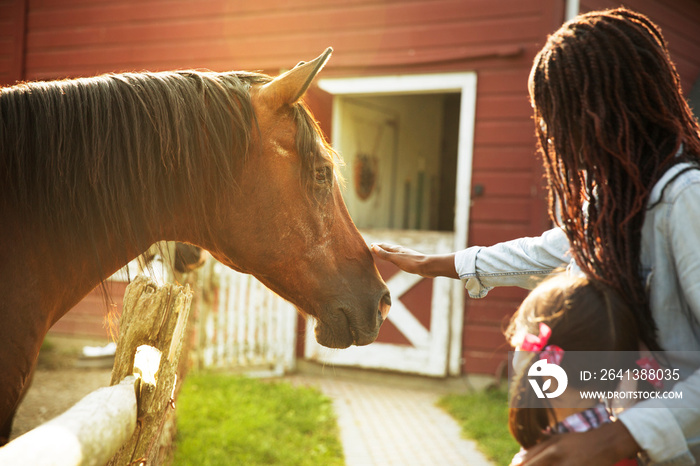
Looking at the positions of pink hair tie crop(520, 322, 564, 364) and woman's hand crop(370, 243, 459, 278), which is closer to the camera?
pink hair tie crop(520, 322, 564, 364)

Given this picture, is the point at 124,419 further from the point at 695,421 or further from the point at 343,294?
the point at 695,421

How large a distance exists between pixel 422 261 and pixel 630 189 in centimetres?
79

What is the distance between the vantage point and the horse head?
5.39 ft

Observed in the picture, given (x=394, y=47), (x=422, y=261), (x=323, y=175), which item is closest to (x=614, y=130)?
(x=422, y=261)

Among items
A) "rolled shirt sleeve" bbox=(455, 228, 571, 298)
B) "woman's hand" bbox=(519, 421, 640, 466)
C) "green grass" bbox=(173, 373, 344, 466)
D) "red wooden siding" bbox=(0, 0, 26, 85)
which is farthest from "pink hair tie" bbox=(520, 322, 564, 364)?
"red wooden siding" bbox=(0, 0, 26, 85)

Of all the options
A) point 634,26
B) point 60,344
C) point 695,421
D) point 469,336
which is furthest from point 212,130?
point 60,344

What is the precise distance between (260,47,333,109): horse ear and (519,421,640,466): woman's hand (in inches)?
46.0

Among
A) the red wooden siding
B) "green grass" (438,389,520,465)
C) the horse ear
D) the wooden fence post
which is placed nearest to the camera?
the wooden fence post

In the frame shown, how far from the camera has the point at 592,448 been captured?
86cm

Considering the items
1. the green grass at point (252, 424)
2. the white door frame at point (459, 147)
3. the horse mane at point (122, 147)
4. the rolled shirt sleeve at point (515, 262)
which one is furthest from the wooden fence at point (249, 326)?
the rolled shirt sleeve at point (515, 262)

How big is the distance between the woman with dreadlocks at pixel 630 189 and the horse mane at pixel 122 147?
0.84 meters

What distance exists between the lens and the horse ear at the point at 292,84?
156cm

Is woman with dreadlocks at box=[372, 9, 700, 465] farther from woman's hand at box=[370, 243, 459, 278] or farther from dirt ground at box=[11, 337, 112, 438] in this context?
dirt ground at box=[11, 337, 112, 438]

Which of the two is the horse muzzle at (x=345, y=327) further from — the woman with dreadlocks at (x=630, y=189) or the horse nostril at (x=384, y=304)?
the woman with dreadlocks at (x=630, y=189)
